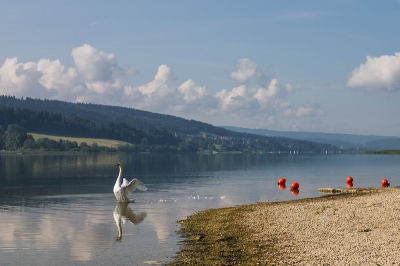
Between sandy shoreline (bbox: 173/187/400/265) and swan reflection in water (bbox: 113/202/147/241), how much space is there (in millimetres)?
3308

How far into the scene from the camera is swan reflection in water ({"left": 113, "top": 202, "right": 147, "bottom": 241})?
99.5ft

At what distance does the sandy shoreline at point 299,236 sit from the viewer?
59.0 ft

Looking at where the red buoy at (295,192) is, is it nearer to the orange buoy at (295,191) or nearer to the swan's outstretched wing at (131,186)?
the orange buoy at (295,191)

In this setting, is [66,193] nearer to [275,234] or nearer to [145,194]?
[145,194]

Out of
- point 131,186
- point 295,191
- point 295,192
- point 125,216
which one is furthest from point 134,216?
point 295,191

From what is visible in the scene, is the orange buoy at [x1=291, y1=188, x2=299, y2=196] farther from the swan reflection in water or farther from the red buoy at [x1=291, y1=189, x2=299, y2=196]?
the swan reflection in water

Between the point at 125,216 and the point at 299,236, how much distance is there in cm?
1401

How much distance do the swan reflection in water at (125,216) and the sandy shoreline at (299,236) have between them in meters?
3.31

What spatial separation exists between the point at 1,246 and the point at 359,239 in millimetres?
14969

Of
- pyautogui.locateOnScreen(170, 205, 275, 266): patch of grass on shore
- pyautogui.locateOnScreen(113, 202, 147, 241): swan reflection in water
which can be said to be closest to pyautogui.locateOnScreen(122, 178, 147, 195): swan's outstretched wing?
pyautogui.locateOnScreen(113, 202, 147, 241): swan reflection in water

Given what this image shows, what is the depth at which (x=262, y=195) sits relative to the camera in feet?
159

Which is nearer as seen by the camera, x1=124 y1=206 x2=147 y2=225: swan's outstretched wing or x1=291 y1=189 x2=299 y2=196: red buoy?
x1=124 y1=206 x2=147 y2=225: swan's outstretched wing

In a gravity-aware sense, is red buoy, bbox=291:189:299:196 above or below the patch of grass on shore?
below

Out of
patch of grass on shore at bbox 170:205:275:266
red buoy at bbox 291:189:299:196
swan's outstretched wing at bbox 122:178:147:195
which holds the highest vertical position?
swan's outstretched wing at bbox 122:178:147:195
